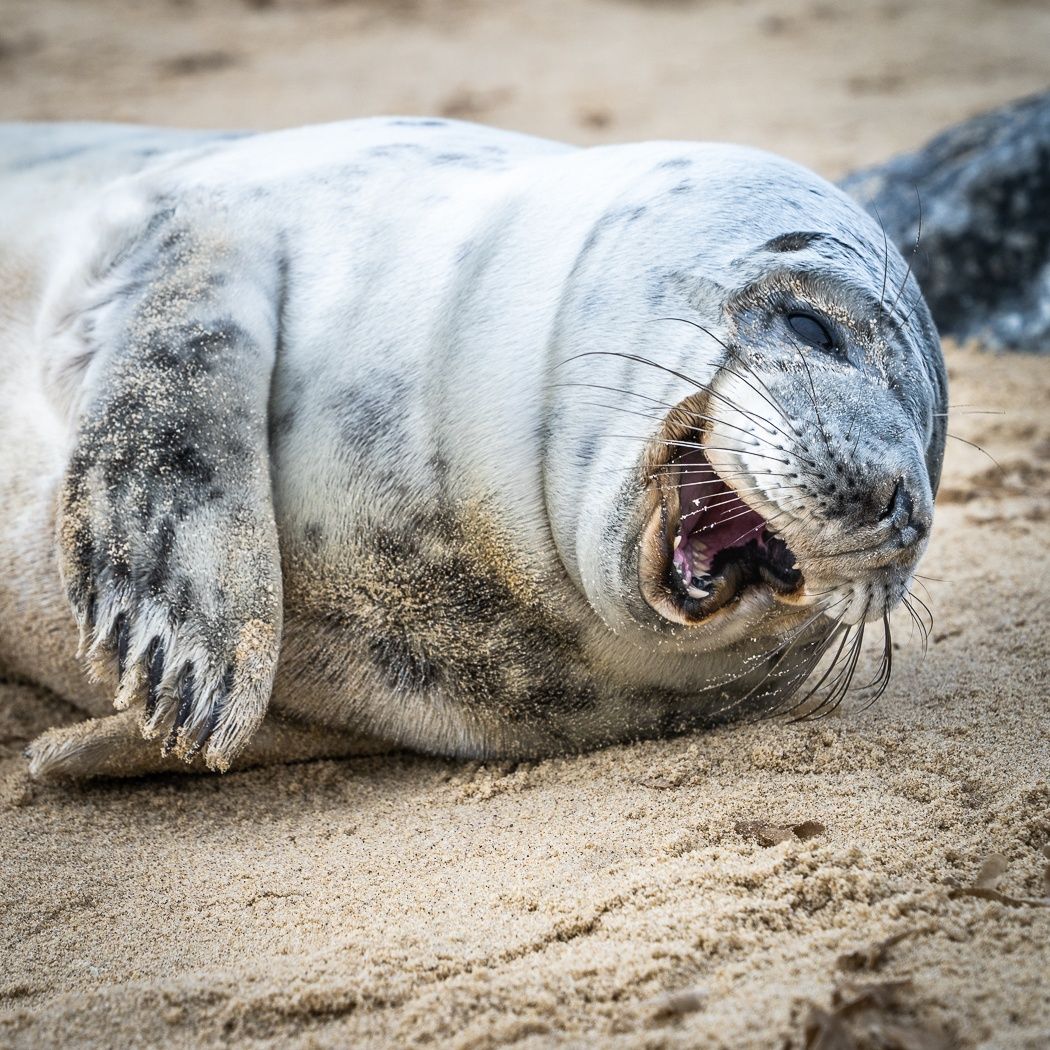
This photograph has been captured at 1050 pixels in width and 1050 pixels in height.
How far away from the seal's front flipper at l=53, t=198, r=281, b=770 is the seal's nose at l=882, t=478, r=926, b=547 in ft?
3.67

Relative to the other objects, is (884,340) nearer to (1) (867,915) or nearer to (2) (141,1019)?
(1) (867,915)

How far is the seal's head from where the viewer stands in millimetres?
2211

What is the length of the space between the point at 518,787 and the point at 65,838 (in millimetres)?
876

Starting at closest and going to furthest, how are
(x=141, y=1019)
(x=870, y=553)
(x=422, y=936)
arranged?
1. (x=141, y=1019)
2. (x=422, y=936)
3. (x=870, y=553)

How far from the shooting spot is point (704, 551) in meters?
2.39

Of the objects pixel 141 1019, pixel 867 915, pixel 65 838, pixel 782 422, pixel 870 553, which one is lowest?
pixel 65 838

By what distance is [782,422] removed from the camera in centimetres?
226

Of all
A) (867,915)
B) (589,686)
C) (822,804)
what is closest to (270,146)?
(589,686)

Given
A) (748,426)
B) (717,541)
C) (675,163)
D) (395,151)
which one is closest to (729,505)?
(717,541)

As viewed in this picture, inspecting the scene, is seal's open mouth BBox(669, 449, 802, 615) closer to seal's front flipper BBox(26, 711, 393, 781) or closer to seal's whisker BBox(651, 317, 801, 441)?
seal's whisker BBox(651, 317, 801, 441)

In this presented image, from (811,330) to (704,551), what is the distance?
0.47m

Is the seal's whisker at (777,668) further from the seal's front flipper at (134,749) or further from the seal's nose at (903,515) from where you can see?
the seal's front flipper at (134,749)

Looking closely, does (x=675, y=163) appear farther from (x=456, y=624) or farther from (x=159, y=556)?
(x=159, y=556)

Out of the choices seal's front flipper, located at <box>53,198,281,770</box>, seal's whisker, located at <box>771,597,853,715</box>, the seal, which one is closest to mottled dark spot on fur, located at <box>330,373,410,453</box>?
the seal
